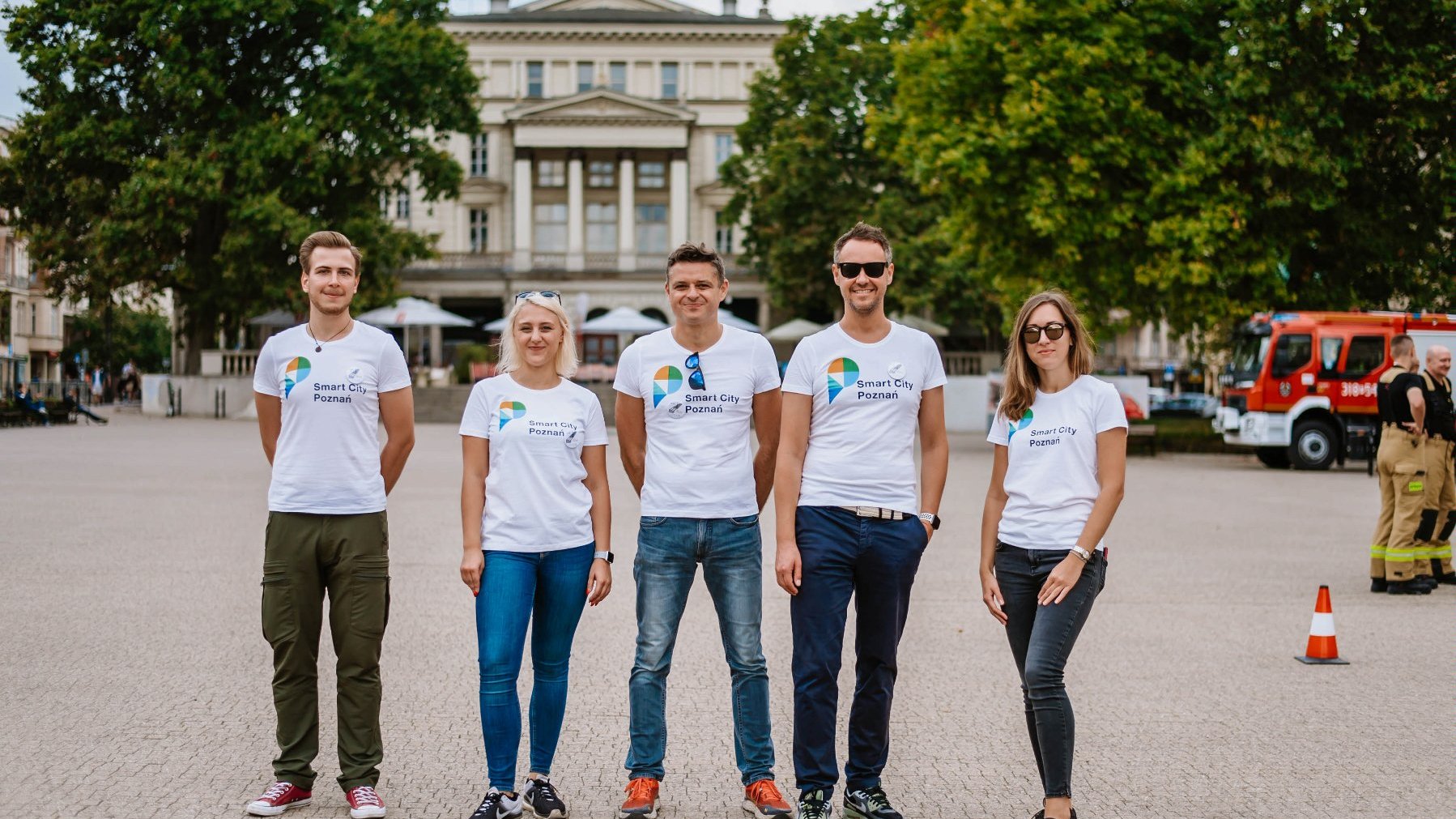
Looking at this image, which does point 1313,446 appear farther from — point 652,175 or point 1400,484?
point 652,175

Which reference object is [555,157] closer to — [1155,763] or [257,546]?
[257,546]

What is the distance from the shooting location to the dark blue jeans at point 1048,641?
5027 mm

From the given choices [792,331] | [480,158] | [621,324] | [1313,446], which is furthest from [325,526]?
[480,158]

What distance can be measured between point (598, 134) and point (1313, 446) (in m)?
49.2

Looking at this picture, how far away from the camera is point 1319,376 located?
2783cm

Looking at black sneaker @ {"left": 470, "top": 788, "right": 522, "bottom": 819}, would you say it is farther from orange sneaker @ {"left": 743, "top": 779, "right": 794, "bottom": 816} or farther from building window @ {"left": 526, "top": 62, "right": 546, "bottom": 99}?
building window @ {"left": 526, "top": 62, "right": 546, "bottom": 99}

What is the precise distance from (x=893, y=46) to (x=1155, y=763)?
95.0 feet

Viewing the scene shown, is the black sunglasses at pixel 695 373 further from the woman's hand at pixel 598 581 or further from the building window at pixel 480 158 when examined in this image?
the building window at pixel 480 158

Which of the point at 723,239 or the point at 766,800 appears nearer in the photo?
the point at 766,800

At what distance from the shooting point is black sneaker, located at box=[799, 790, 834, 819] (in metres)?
5.18

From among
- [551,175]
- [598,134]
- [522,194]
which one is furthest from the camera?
[551,175]

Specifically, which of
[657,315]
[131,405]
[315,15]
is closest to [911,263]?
[315,15]

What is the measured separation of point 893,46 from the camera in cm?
3344

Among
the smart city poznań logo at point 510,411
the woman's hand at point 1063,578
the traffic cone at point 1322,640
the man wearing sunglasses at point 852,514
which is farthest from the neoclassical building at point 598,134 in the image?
the woman's hand at point 1063,578
